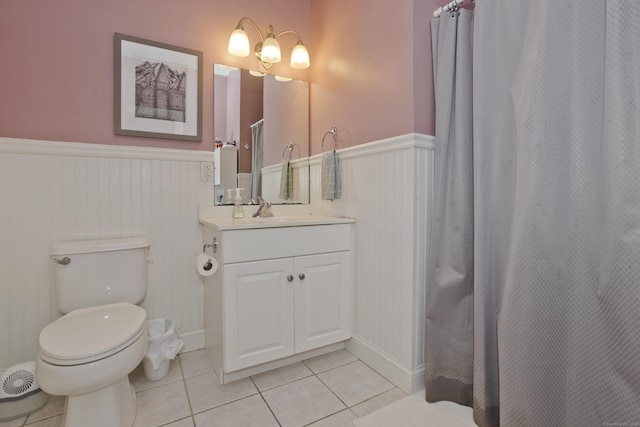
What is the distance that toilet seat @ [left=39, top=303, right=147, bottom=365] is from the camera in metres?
1.11

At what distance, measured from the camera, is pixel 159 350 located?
5.56 ft

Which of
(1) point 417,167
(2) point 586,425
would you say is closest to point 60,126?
(1) point 417,167

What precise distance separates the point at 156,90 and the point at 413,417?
7.21 ft

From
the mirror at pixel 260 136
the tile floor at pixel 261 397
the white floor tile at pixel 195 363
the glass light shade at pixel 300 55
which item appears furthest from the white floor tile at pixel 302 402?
the glass light shade at pixel 300 55

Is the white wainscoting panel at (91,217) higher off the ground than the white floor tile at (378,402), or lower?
higher

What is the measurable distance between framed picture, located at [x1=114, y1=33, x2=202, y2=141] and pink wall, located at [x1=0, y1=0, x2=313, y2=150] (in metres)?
0.04

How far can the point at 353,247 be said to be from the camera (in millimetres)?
1931

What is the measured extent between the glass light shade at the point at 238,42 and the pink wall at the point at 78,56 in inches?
6.0

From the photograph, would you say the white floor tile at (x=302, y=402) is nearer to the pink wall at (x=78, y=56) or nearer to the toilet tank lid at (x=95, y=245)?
the toilet tank lid at (x=95, y=245)

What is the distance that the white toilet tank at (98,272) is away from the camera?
4.97ft

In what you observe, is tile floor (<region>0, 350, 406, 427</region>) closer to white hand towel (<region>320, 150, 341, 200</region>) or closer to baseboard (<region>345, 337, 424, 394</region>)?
baseboard (<region>345, 337, 424, 394</region>)

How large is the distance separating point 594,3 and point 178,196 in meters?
2.08

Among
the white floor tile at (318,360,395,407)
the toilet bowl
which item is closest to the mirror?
the toilet bowl

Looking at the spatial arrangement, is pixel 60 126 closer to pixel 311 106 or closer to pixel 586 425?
pixel 311 106
